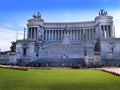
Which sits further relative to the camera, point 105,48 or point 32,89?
point 105,48

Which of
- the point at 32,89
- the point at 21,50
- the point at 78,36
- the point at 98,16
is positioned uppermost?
the point at 98,16

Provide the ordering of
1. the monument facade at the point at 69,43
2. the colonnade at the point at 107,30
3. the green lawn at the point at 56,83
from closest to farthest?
the green lawn at the point at 56,83 < the monument facade at the point at 69,43 < the colonnade at the point at 107,30

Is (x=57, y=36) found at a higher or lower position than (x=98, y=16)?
lower

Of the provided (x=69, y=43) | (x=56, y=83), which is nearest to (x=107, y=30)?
(x=69, y=43)

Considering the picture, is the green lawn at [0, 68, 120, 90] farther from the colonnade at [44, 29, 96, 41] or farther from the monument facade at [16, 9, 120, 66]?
the colonnade at [44, 29, 96, 41]

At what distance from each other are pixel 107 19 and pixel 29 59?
47.0m

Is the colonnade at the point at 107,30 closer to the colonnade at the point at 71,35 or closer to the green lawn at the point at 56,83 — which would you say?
the colonnade at the point at 71,35

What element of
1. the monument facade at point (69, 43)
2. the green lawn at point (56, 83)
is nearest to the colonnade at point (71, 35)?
the monument facade at point (69, 43)

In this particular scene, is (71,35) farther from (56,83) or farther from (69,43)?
(56,83)

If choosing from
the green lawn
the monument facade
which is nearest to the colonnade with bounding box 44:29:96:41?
the monument facade

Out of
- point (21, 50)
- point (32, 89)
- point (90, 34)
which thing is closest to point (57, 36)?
point (90, 34)

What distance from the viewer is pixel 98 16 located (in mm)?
112375

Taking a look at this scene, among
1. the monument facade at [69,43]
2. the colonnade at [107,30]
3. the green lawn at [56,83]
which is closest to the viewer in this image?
the green lawn at [56,83]

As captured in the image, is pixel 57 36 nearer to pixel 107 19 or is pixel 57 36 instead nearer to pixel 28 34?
pixel 28 34
